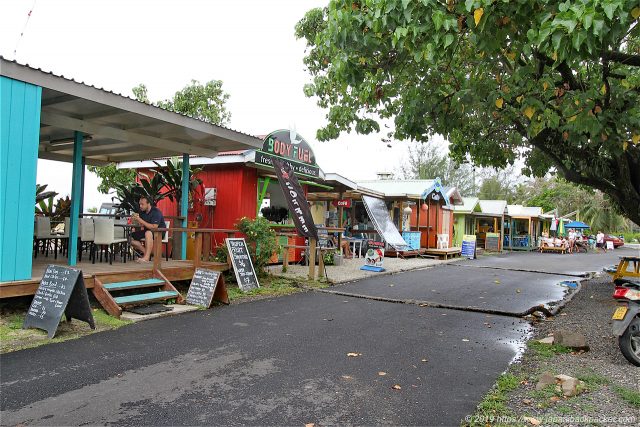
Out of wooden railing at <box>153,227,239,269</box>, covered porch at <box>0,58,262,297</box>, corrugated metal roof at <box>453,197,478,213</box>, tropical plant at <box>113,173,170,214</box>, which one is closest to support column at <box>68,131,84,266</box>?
covered porch at <box>0,58,262,297</box>

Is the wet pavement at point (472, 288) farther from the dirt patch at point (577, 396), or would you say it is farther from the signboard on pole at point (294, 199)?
the dirt patch at point (577, 396)

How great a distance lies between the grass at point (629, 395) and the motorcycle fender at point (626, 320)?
1.11 meters

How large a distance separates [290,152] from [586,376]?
7.79 meters

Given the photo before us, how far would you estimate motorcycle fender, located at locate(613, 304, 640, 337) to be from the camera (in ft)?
16.4

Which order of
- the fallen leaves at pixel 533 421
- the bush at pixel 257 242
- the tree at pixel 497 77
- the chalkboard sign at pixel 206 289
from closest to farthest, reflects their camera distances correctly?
the fallen leaves at pixel 533 421 < the tree at pixel 497 77 < the chalkboard sign at pixel 206 289 < the bush at pixel 257 242

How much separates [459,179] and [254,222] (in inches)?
1715

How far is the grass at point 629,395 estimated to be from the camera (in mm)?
3775

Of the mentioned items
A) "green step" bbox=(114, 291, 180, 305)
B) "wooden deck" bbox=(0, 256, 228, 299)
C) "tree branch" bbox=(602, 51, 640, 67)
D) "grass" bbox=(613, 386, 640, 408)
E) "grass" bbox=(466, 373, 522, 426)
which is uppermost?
"tree branch" bbox=(602, 51, 640, 67)

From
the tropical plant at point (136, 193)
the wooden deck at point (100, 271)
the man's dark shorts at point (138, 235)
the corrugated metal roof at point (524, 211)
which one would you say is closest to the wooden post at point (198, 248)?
the wooden deck at point (100, 271)

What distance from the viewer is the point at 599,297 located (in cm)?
995

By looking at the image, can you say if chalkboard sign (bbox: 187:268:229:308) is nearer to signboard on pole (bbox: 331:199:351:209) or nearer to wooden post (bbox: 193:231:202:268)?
wooden post (bbox: 193:231:202:268)

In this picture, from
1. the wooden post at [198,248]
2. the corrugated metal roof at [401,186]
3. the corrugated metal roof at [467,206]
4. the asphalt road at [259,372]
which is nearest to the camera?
the asphalt road at [259,372]

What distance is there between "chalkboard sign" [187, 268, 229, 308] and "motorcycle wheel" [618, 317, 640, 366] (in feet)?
18.7

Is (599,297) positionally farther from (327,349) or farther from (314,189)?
(314,189)
